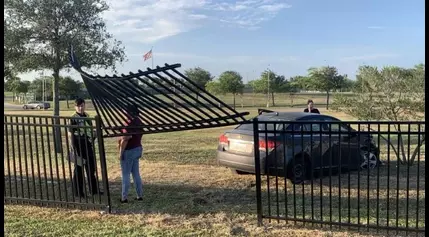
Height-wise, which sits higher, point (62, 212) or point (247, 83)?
point (247, 83)

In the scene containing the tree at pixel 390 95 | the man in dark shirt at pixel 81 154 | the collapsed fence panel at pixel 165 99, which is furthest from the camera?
the tree at pixel 390 95

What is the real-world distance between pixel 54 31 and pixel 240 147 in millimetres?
7621

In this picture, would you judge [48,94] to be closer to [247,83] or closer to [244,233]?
[247,83]

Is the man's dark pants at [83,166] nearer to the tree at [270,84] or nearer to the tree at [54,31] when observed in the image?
the tree at [54,31]

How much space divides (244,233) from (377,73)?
6.45m

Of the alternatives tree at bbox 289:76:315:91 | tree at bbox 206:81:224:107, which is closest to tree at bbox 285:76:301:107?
tree at bbox 289:76:315:91

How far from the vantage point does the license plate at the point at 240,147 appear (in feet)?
26.3

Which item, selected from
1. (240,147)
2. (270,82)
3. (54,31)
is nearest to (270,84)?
(270,82)

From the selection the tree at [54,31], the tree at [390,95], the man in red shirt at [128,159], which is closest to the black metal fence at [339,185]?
the tree at [390,95]

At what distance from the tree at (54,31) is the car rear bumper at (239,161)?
6766mm

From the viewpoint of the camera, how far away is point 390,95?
9758mm

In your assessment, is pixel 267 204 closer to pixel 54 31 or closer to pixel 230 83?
pixel 54 31

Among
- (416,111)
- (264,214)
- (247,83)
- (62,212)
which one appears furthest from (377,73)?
(247,83)

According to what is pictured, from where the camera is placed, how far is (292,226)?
5.28m
